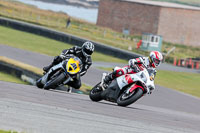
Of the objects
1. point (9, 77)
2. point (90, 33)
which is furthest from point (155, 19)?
point (9, 77)

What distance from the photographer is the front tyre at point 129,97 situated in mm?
9875

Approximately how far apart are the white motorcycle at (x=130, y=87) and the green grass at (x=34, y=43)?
18019mm

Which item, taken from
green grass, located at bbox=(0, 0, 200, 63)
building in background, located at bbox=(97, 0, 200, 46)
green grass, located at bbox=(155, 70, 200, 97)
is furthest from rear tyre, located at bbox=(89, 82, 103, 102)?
building in background, located at bbox=(97, 0, 200, 46)

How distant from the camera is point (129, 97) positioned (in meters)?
10.0

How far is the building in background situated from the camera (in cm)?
7762

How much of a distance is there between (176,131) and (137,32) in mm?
73121

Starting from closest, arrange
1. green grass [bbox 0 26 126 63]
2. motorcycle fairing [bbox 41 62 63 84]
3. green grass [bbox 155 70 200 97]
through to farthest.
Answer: motorcycle fairing [bbox 41 62 63 84], green grass [bbox 155 70 200 97], green grass [bbox 0 26 126 63]

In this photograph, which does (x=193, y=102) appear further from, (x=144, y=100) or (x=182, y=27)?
(x=182, y=27)

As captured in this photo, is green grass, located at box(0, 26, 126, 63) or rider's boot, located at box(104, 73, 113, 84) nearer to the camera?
rider's boot, located at box(104, 73, 113, 84)

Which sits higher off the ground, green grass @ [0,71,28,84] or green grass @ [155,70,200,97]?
green grass @ [0,71,28,84]

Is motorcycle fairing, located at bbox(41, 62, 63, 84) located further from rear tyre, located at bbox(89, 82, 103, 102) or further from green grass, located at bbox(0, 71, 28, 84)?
green grass, located at bbox(0, 71, 28, 84)

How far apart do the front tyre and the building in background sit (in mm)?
67145

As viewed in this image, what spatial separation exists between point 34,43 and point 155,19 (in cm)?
4836

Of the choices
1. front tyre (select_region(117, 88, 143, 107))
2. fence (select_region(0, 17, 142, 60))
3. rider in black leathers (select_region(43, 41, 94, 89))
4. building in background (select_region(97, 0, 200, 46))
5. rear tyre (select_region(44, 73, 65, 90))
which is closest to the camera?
front tyre (select_region(117, 88, 143, 107))
